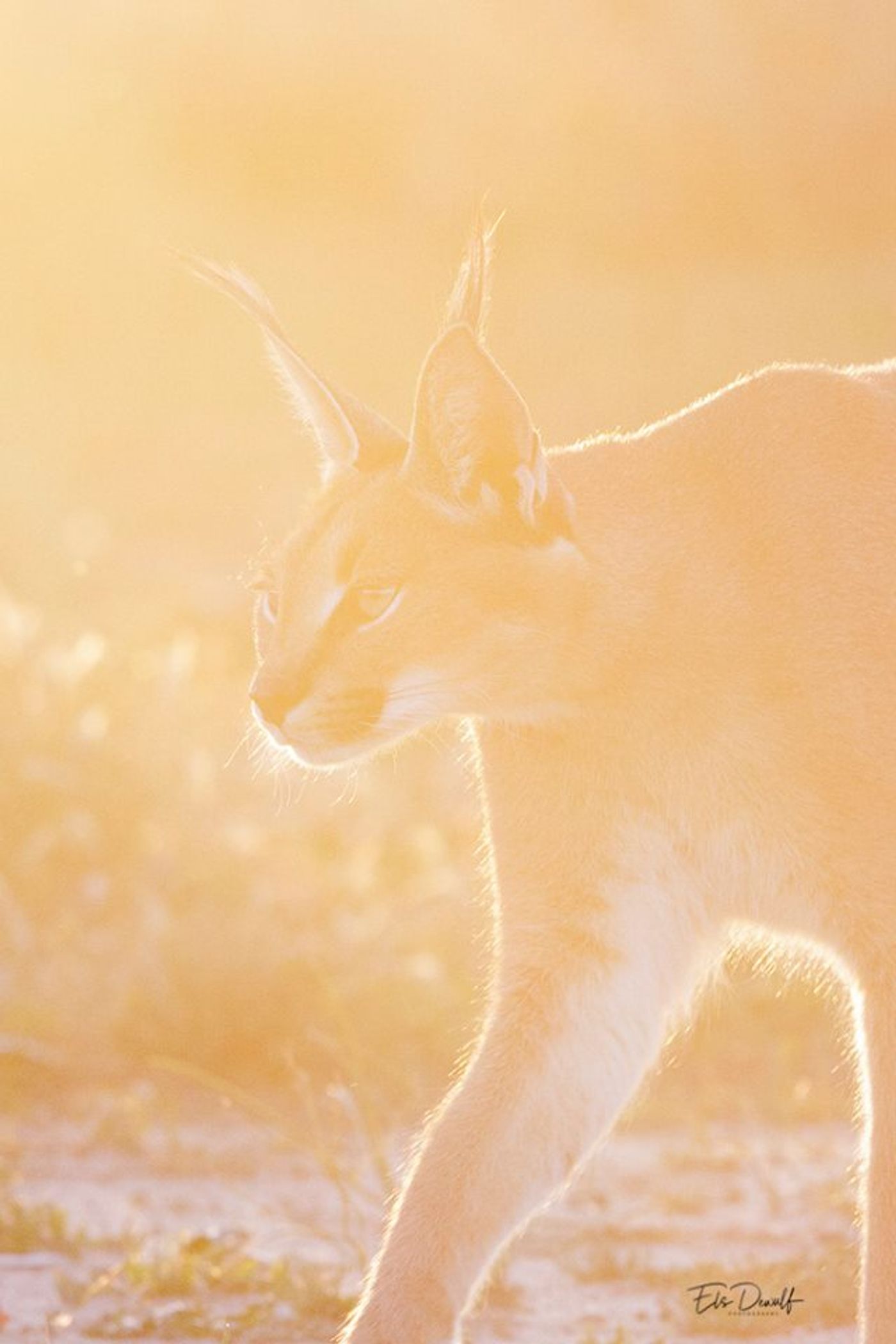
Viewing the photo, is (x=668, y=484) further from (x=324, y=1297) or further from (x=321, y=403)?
(x=324, y=1297)

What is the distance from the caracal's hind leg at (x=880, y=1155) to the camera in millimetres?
3361

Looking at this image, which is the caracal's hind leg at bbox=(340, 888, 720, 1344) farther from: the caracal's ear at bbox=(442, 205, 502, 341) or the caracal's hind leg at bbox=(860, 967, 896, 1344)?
the caracal's ear at bbox=(442, 205, 502, 341)

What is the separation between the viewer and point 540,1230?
4844mm

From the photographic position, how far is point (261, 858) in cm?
641

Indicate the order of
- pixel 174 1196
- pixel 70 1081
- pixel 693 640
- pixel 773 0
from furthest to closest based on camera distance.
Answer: pixel 773 0 → pixel 70 1081 → pixel 174 1196 → pixel 693 640

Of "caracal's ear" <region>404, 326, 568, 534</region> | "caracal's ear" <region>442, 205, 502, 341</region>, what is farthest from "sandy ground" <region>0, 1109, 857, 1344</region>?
"caracal's ear" <region>442, 205, 502, 341</region>

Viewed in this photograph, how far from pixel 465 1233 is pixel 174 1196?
1.58 meters

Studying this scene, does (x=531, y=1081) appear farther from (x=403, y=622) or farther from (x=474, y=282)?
(x=474, y=282)

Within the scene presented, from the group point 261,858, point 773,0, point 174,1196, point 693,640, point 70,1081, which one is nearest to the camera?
point 693,640

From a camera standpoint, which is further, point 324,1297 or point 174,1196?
point 174,1196

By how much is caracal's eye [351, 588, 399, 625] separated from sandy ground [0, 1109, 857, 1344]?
3.86 ft

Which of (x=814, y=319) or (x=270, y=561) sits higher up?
(x=270, y=561)

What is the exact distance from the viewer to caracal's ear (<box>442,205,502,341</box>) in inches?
134

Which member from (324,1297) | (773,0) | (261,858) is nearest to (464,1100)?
(324,1297)
